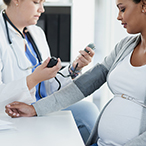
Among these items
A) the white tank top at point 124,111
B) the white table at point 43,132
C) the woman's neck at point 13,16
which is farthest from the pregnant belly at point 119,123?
the woman's neck at point 13,16

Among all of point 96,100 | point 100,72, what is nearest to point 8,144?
point 100,72

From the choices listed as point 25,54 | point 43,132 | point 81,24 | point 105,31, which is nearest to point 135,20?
point 43,132

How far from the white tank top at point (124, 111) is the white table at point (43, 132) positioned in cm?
16

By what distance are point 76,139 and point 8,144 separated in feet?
0.74

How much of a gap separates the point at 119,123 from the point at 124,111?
0.05 meters

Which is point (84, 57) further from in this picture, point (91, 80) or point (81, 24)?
point (81, 24)

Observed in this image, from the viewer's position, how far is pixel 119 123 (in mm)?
986

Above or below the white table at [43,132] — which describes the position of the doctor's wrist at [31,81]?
above

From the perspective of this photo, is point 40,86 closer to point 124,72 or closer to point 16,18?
point 16,18

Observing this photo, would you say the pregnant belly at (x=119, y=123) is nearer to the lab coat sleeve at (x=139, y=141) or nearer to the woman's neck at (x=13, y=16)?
the lab coat sleeve at (x=139, y=141)

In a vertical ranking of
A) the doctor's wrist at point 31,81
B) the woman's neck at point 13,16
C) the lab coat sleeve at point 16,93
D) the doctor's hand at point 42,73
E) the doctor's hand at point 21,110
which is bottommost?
the doctor's hand at point 21,110

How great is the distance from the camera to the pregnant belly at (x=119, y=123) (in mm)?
950

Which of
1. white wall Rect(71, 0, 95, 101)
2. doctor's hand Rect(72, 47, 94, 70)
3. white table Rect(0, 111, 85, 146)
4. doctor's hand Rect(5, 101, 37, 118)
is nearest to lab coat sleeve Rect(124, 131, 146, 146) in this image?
white table Rect(0, 111, 85, 146)

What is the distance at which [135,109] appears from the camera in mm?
968
